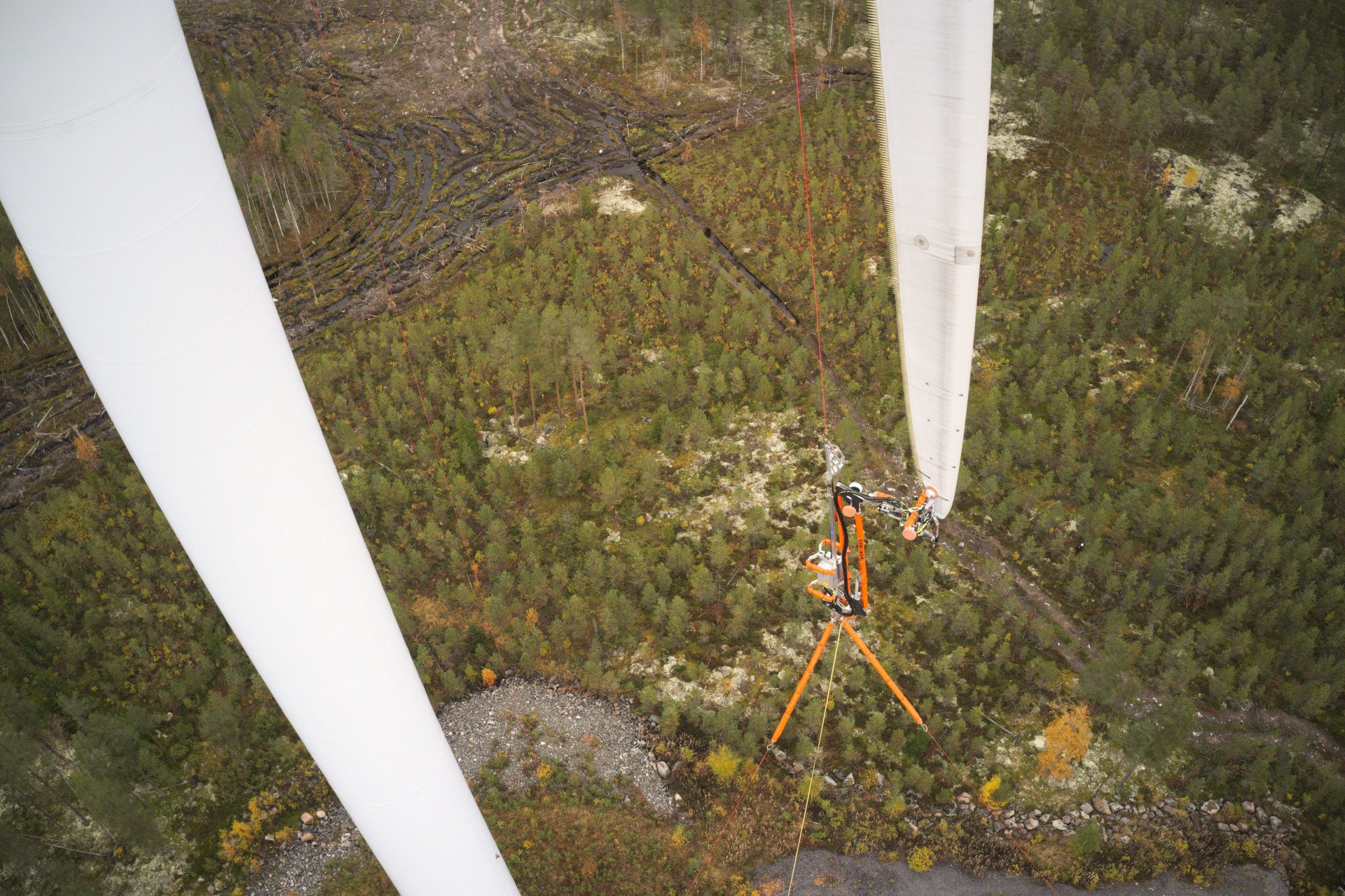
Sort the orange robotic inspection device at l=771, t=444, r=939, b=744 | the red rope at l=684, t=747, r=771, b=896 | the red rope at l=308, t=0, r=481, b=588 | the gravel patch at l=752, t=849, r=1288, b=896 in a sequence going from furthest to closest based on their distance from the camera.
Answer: the red rope at l=308, t=0, r=481, b=588 < the red rope at l=684, t=747, r=771, b=896 < the gravel patch at l=752, t=849, r=1288, b=896 < the orange robotic inspection device at l=771, t=444, r=939, b=744

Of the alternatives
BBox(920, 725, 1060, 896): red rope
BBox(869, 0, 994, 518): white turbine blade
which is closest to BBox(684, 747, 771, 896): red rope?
BBox(920, 725, 1060, 896): red rope

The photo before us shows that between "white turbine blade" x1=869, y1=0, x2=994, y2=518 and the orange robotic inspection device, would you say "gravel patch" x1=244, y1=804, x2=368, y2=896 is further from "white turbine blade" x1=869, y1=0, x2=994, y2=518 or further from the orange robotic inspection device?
"white turbine blade" x1=869, y1=0, x2=994, y2=518

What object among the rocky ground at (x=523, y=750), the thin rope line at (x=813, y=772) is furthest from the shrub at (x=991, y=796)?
the rocky ground at (x=523, y=750)

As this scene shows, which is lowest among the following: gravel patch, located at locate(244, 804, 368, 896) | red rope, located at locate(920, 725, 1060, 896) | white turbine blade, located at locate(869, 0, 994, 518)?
red rope, located at locate(920, 725, 1060, 896)

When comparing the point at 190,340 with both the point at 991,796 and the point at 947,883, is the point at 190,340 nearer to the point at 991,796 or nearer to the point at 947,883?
the point at 947,883

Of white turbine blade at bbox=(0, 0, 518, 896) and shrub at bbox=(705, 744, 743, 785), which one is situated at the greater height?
white turbine blade at bbox=(0, 0, 518, 896)

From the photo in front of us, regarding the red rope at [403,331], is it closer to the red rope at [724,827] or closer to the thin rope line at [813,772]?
the red rope at [724,827]
